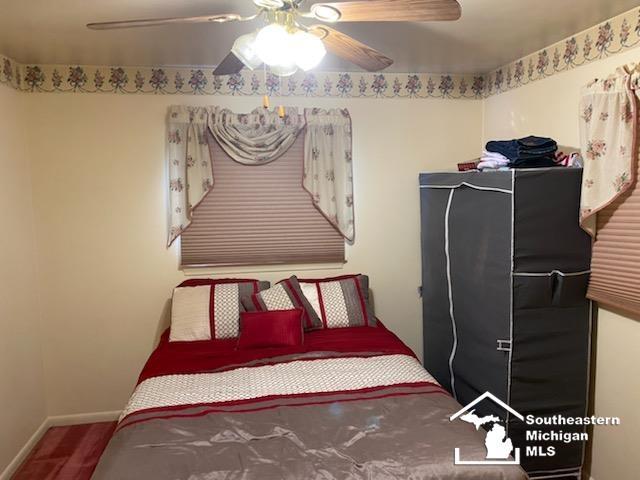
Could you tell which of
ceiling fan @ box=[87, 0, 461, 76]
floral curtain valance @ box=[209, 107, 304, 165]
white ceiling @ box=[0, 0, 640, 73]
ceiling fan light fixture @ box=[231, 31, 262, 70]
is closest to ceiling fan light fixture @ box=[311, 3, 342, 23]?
ceiling fan @ box=[87, 0, 461, 76]

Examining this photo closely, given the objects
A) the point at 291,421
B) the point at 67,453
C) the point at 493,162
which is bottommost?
the point at 67,453

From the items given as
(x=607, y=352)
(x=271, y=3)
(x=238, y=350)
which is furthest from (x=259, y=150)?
(x=607, y=352)

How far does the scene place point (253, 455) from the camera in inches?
71.6

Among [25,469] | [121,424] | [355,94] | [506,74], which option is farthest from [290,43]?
[25,469]

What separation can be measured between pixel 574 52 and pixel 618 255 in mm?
1065

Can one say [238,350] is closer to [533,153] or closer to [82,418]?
[82,418]

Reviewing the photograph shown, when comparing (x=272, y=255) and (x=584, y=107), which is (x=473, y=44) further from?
(x=272, y=255)

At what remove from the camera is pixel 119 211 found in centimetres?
328

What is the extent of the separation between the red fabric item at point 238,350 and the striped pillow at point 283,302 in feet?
0.27

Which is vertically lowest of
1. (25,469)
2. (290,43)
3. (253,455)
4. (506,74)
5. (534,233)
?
(25,469)

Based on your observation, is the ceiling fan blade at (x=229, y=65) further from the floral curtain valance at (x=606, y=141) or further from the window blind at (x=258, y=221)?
the floral curtain valance at (x=606, y=141)

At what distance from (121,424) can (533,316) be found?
75.0 inches

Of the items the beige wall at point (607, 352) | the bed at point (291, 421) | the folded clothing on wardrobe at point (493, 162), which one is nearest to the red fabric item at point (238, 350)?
the bed at point (291, 421)

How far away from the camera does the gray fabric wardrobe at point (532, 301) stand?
244 cm
